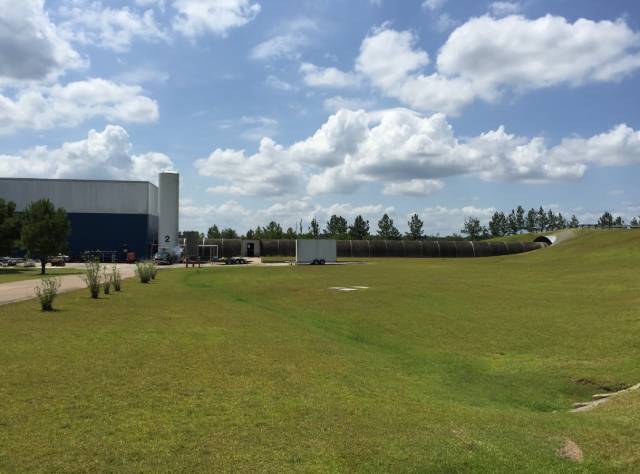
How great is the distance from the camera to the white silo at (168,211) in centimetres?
8338

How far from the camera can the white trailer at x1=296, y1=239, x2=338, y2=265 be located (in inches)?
3145

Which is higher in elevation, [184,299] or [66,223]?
[66,223]

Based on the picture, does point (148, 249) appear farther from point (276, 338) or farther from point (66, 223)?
point (276, 338)

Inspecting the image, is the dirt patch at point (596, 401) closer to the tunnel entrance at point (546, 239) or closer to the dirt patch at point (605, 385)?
the dirt patch at point (605, 385)

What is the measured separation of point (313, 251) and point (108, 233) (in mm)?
34235

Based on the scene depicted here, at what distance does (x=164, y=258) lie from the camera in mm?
76938

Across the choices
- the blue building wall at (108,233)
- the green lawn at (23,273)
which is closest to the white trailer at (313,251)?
the blue building wall at (108,233)

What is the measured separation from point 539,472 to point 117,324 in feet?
47.4

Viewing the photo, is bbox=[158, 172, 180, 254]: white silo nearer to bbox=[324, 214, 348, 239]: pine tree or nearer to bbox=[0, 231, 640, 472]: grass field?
bbox=[0, 231, 640, 472]: grass field

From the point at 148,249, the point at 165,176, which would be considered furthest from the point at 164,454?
the point at 148,249

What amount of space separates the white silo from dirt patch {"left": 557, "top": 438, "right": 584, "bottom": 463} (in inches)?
3127

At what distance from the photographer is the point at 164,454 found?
654 centimetres

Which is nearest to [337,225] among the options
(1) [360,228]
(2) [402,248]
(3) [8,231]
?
(1) [360,228]

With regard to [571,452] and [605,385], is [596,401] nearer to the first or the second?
[605,385]
